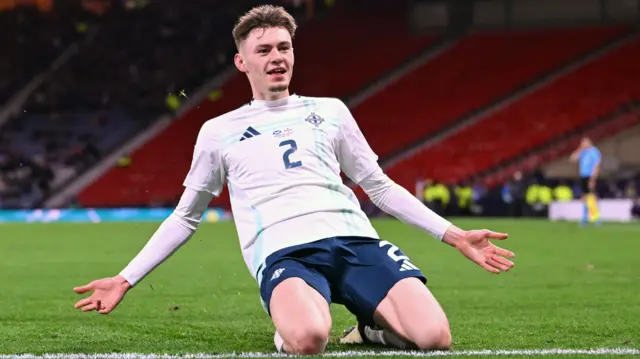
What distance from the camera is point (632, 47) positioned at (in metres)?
30.0

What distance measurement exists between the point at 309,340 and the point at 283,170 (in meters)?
0.86

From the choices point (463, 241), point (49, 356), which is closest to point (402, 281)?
point (463, 241)

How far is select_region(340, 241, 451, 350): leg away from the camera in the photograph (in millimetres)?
4770

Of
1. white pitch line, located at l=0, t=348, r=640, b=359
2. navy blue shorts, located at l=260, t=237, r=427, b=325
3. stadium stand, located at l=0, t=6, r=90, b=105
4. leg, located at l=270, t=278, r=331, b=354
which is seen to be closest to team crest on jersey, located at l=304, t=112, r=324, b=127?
navy blue shorts, located at l=260, t=237, r=427, b=325

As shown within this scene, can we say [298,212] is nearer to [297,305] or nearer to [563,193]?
[297,305]

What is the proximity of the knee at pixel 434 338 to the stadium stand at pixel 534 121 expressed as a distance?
2412 centimetres

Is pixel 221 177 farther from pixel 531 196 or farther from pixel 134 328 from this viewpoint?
pixel 531 196

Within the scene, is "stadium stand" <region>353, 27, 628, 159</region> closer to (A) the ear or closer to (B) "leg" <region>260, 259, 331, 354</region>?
(A) the ear

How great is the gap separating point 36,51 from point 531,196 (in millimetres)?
15773

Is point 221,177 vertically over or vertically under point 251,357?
over

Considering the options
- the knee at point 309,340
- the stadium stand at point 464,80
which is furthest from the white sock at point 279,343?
the stadium stand at point 464,80

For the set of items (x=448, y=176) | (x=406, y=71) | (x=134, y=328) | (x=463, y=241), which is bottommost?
(x=448, y=176)

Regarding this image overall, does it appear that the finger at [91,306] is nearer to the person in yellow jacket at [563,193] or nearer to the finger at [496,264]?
the finger at [496,264]

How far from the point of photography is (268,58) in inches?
199
